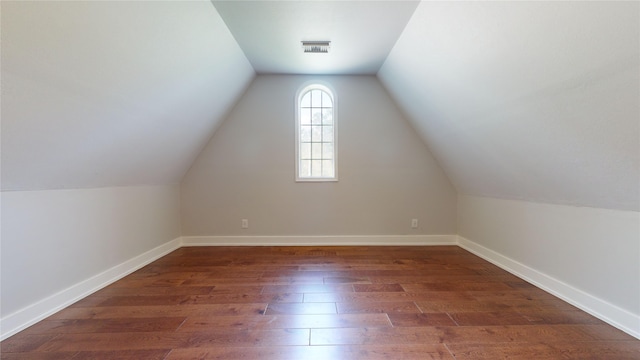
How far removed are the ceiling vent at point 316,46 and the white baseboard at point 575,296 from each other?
3007 mm

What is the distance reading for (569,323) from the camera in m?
1.77

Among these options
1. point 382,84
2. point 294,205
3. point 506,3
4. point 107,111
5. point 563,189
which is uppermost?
point 382,84

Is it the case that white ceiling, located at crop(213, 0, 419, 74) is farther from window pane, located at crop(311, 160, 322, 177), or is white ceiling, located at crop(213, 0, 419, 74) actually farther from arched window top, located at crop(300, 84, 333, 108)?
window pane, located at crop(311, 160, 322, 177)

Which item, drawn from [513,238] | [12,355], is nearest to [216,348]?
[12,355]

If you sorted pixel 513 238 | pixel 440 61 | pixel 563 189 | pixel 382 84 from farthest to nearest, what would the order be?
pixel 382 84
pixel 513 238
pixel 440 61
pixel 563 189

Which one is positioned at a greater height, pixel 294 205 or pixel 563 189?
pixel 563 189

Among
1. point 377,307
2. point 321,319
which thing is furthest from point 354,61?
point 321,319

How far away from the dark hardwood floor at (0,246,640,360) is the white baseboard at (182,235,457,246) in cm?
86

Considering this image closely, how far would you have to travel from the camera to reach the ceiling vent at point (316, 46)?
8.56 feet

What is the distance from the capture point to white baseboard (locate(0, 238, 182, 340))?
1.66 m

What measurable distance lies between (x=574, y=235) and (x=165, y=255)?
4.28 m

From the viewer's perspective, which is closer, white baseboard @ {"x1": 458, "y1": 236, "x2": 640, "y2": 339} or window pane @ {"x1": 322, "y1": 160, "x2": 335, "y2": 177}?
white baseboard @ {"x1": 458, "y1": 236, "x2": 640, "y2": 339}

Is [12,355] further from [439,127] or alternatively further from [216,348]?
[439,127]

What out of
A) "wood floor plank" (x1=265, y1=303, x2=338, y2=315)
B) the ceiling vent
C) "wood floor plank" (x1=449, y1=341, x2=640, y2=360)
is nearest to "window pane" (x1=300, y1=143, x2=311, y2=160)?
the ceiling vent
